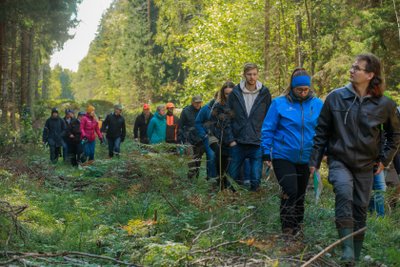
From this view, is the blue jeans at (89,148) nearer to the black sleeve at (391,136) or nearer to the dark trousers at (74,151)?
the dark trousers at (74,151)

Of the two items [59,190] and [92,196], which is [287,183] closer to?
[92,196]

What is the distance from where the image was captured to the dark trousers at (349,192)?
6023 millimetres

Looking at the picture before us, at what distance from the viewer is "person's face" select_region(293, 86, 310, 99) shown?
738cm

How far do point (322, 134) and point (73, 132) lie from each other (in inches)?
593

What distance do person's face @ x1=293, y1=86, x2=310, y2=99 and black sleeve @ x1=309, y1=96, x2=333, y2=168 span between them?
1.02 meters

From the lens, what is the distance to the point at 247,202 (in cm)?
705

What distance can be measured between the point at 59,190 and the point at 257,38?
20.7 meters

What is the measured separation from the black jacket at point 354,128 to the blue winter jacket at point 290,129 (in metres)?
0.95

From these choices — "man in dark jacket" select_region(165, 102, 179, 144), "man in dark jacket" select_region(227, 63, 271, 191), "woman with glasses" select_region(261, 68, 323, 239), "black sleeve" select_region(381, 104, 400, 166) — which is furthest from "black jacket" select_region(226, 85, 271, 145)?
"man in dark jacket" select_region(165, 102, 179, 144)

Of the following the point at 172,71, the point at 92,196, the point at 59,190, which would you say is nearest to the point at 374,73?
the point at 92,196

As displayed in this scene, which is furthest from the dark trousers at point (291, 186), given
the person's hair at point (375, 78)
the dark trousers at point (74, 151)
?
the dark trousers at point (74, 151)

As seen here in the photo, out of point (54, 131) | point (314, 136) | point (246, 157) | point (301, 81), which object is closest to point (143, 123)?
point (54, 131)

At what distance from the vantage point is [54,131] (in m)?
21.0

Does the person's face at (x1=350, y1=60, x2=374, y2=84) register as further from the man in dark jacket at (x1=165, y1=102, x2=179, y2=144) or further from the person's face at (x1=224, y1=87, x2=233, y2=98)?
the man in dark jacket at (x1=165, y1=102, x2=179, y2=144)
